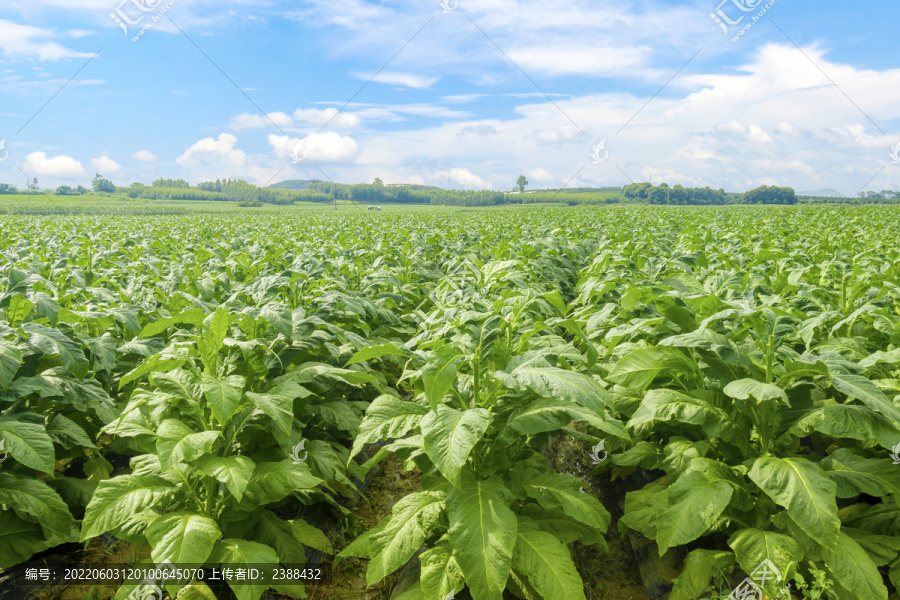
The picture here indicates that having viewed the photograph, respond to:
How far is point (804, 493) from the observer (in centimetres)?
211

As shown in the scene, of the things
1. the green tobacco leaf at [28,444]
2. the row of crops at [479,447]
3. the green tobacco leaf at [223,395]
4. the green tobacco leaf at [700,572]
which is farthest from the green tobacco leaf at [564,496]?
the green tobacco leaf at [28,444]

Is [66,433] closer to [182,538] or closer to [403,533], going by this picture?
[182,538]

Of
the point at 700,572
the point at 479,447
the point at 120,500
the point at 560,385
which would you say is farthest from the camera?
the point at 479,447

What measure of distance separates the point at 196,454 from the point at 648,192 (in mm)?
85035

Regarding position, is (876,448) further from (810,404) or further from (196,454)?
(196,454)

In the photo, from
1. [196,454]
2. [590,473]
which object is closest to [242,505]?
[196,454]

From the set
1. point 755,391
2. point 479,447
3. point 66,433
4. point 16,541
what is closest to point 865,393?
point 755,391

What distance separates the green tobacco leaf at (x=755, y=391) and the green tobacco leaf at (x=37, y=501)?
11.1 ft

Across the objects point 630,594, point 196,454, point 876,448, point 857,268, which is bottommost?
point 630,594

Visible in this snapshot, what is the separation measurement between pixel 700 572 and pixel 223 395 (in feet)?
8.68

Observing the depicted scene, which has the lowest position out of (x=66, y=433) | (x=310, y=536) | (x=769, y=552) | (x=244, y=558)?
(x=310, y=536)

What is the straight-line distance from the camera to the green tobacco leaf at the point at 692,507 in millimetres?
2242

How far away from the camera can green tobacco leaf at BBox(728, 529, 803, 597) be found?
218cm

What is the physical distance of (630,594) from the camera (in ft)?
9.45
